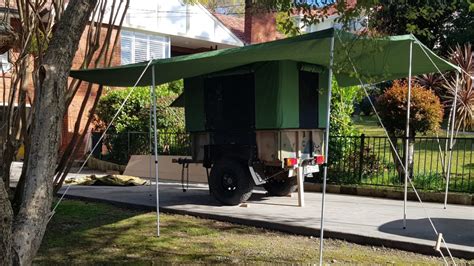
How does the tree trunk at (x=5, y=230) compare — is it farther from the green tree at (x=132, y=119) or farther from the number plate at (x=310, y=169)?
the green tree at (x=132, y=119)

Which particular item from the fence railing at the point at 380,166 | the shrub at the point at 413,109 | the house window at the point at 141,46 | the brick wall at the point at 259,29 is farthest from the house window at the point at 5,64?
the brick wall at the point at 259,29

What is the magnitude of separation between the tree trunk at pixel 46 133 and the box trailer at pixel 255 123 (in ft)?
16.2

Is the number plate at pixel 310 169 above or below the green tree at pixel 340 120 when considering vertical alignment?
below

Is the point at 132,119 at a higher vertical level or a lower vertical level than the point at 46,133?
lower

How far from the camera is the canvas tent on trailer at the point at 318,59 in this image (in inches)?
253

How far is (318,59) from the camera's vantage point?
29.6 ft

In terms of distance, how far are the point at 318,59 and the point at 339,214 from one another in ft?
8.88

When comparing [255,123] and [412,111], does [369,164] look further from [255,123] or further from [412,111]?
[255,123]

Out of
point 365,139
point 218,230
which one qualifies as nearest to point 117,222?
point 218,230

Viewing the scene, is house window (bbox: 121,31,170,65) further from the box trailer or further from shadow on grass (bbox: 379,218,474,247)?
shadow on grass (bbox: 379,218,474,247)

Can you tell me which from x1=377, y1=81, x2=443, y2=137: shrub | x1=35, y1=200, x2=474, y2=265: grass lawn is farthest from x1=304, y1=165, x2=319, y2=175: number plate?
x1=377, y1=81, x2=443, y2=137: shrub

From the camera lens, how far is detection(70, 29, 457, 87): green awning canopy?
6457 millimetres

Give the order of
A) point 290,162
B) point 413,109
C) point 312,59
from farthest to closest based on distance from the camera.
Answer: point 413,109 < point 290,162 < point 312,59

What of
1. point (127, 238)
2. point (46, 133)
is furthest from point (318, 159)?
point (46, 133)
